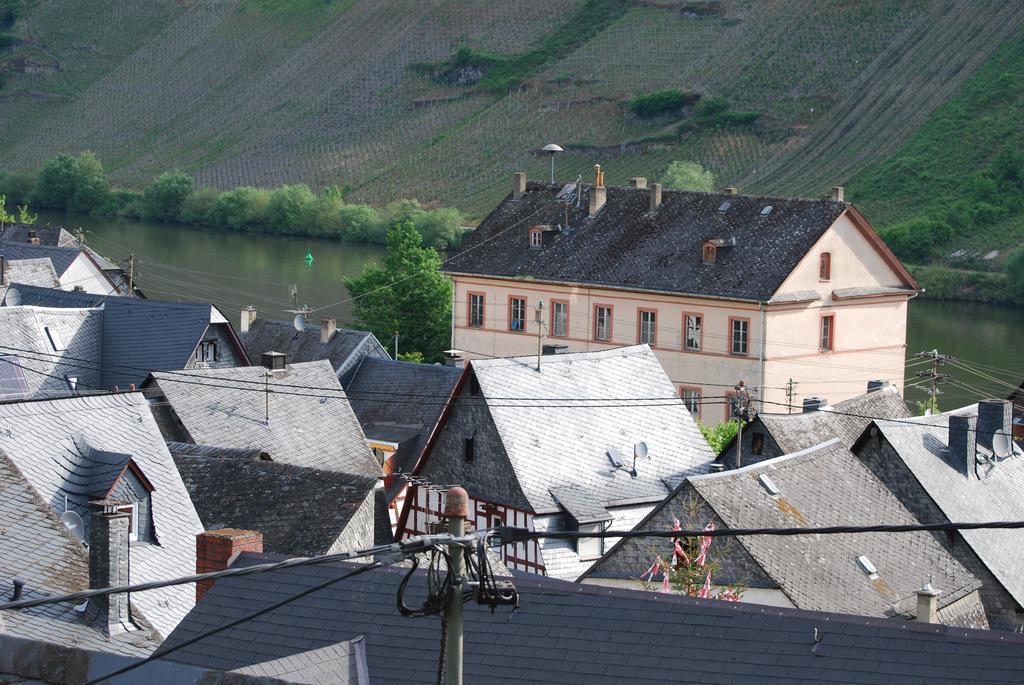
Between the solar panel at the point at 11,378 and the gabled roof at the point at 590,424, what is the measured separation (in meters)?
9.31

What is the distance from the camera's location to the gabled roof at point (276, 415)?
27.2 metres

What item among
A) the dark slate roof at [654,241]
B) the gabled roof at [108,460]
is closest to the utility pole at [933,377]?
the dark slate roof at [654,241]

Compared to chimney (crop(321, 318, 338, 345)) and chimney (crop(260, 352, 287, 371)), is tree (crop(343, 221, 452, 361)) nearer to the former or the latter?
chimney (crop(321, 318, 338, 345))

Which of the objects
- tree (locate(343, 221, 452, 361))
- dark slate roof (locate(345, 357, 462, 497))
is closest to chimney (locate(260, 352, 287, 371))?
dark slate roof (locate(345, 357, 462, 497))

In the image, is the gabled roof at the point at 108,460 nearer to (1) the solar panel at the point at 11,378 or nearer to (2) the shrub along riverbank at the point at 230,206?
(1) the solar panel at the point at 11,378

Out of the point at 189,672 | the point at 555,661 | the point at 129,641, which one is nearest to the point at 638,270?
the point at 129,641

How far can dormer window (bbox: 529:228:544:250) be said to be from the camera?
48.4 meters

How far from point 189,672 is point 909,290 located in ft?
134

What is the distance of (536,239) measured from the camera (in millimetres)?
48562

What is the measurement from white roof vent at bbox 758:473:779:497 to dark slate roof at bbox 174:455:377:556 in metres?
4.68

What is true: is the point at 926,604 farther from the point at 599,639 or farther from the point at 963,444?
the point at 963,444

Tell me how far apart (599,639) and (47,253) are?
43398mm

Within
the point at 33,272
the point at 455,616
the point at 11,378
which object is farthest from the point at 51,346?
the point at 455,616

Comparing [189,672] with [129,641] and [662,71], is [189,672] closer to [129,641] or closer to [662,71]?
[129,641]
